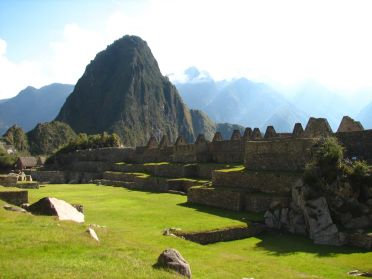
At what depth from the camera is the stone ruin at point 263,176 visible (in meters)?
17.1

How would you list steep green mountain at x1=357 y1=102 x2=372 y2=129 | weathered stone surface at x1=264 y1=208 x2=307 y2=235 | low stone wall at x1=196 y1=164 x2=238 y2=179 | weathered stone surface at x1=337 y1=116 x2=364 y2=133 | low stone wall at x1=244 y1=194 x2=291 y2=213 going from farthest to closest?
steep green mountain at x1=357 y1=102 x2=372 y2=129
low stone wall at x1=196 y1=164 x2=238 y2=179
weathered stone surface at x1=337 y1=116 x2=364 y2=133
low stone wall at x1=244 y1=194 x2=291 y2=213
weathered stone surface at x1=264 y1=208 x2=307 y2=235

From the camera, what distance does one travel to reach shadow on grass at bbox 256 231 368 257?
14.4 m

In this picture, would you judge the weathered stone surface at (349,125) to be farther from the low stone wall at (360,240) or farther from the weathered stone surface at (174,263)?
the weathered stone surface at (174,263)

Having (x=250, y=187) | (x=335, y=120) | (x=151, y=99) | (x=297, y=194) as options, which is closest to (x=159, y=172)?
(x=250, y=187)

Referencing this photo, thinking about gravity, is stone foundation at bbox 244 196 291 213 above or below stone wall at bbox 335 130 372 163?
below

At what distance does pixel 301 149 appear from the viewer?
21359mm

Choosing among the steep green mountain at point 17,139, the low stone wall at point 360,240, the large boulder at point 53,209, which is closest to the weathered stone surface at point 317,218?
the low stone wall at point 360,240

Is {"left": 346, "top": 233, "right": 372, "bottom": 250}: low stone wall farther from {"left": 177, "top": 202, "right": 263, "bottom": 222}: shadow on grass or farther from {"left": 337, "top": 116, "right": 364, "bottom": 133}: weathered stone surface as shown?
{"left": 337, "top": 116, "right": 364, "bottom": 133}: weathered stone surface

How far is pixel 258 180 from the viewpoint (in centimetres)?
2227

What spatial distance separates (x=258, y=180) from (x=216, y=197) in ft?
7.69

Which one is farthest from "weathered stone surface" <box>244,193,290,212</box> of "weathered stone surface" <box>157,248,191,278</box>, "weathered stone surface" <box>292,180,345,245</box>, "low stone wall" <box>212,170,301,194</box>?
"weathered stone surface" <box>157,248,191,278</box>

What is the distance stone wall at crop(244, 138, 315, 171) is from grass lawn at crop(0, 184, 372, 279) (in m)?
3.76

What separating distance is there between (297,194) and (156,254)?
30.6 ft

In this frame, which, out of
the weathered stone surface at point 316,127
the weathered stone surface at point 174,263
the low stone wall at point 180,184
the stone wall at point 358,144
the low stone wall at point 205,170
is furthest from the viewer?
the low stone wall at point 205,170
